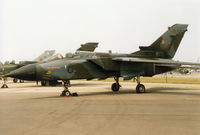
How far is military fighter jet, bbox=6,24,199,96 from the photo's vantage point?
11531 mm

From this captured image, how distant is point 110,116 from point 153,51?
1011 centimetres

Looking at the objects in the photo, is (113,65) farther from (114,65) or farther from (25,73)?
(25,73)

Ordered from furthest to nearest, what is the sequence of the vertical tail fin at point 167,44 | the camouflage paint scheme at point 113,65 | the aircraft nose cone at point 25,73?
the vertical tail fin at point 167,44
the camouflage paint scheme at point 113,65
the aircraft nose cone at point 25,73

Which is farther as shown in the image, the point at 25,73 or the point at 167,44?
the point at 167,44

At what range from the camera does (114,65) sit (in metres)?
13.9

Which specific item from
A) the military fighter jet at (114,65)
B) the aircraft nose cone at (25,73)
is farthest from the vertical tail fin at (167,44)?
the aircraft nose cone at (25,73)

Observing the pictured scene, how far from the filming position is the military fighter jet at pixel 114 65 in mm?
11531

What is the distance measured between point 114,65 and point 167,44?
Answer: 468cm

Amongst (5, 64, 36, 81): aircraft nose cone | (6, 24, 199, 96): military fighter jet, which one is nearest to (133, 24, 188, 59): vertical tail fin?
(6, 24, 199, 96): military fighter jet

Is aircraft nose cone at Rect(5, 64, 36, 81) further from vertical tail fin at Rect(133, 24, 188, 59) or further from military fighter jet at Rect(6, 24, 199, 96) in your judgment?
vertical tail fin at Rect(133, 24, 188, 59)

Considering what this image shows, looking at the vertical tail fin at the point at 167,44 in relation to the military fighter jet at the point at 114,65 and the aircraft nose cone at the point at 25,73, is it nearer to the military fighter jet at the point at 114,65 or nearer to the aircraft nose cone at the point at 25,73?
the military fighter jet at the point at 114,65

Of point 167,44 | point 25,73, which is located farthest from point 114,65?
point 25,73

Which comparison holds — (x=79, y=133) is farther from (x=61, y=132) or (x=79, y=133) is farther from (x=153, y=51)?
(x=153, y=51)

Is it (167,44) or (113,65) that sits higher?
(167,44)
